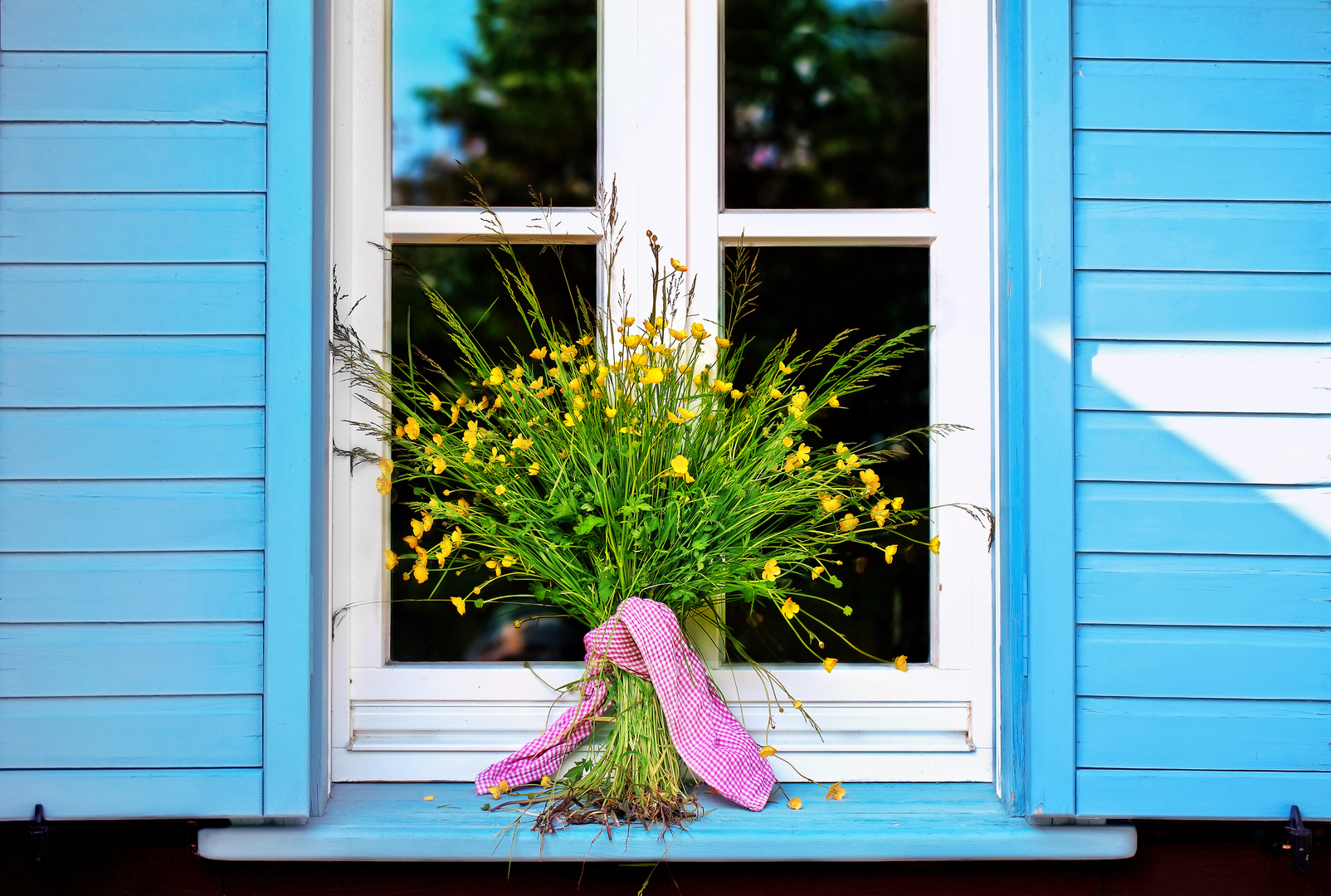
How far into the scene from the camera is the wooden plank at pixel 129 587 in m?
1.18

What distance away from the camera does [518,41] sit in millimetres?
1461

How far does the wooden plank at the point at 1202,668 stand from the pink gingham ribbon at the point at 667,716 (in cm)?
50

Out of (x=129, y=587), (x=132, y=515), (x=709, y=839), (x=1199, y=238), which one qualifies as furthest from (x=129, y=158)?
(x=1199, y=238)

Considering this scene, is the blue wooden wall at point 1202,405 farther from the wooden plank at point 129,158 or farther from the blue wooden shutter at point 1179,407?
the wooden plank at point 129,158

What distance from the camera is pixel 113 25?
1.20 m

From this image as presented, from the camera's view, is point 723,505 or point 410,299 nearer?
point 723,505

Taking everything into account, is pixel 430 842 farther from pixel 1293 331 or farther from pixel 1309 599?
pixel 1293 331

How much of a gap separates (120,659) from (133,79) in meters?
0.83

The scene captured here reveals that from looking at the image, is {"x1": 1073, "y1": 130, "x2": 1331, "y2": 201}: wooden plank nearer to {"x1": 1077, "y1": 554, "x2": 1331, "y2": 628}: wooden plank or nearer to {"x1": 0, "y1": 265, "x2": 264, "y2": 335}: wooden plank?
{"x1": 1077, "y1": 554, "x2": 1331, "y2": 628}: wooden plank

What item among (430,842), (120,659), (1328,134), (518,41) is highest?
(518,41)

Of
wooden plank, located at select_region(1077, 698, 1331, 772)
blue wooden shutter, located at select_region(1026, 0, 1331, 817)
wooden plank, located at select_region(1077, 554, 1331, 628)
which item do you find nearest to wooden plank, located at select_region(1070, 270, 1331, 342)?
blue wooden shutter, located at select_region(1026, 0, 1331, 817)

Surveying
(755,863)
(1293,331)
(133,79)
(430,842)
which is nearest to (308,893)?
(430,842)

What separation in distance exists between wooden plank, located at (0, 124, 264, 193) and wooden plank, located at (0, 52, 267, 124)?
0.02 metres

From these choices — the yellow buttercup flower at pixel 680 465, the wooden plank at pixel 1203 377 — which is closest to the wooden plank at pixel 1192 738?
the wooden plank at pixel 1203 377
